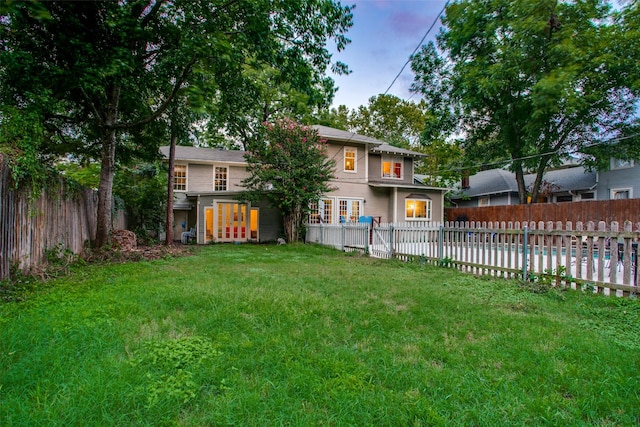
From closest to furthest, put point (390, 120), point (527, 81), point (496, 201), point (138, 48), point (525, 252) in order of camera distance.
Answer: point (525, 252)
point (138, 48)
point (527, 81)
point (496, 201)
point (390, 120)

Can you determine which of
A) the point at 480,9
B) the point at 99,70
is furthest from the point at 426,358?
the point at 480,9

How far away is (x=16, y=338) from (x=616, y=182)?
79.2 ft

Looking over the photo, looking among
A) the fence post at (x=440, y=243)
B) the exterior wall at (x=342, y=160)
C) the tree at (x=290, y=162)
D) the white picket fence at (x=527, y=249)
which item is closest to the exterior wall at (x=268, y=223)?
the tree at (x=290, y=162)

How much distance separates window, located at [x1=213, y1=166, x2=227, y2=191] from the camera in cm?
1887

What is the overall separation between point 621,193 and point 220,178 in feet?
73.9

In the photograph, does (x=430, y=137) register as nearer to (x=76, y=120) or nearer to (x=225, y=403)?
(x=76, y=120)

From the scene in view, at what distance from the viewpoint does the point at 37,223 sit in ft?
18.5

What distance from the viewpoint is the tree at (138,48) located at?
248 inches

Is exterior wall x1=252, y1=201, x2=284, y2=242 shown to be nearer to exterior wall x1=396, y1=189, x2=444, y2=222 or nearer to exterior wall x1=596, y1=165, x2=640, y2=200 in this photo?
exterior wall x1=396, y1=189, x2=444, y2=222

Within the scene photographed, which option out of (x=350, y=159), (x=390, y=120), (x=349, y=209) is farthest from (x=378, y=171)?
(x=390, y=120)

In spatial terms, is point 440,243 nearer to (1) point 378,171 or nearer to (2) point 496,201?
(1) point 378,171

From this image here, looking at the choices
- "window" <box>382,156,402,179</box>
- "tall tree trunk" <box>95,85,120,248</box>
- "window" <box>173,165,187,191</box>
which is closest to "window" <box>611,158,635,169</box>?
"window" <box>382,156,402,179</box>

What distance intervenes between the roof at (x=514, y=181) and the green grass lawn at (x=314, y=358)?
19494 millimetres

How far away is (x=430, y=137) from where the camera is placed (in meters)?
20.7
